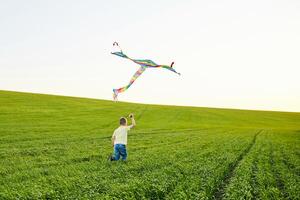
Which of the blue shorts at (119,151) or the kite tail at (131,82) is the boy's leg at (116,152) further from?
the kite tail at (131,82)

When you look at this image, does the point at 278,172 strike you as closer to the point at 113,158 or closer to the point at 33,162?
the point at 113,158

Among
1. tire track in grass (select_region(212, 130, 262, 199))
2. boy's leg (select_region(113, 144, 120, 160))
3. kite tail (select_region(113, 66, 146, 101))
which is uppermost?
kite tail (select_region(113, 66, 146, 101))

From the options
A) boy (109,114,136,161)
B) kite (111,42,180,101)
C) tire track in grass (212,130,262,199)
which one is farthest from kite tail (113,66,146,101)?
boy (109,114,136,161)

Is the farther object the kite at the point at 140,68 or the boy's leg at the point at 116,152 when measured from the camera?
the boy's leg at the point at 116,152

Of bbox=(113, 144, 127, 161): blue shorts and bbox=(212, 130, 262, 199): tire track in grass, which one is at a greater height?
bbox=(113, 144, 127, 161): blue shorts

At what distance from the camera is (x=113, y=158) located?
1775 cm

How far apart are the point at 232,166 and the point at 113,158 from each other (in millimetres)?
5901

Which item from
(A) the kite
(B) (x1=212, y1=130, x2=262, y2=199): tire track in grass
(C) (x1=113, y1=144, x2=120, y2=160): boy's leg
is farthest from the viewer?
(C) (x1=113, y1=144, x2=120, y2=160): boy's leg

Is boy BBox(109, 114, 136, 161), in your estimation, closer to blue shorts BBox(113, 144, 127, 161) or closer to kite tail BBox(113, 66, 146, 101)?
blue shorts BBox(113, 144, 127, 161)

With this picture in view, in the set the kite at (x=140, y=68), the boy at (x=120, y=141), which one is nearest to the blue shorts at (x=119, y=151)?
the boy at (x=120, y=141)

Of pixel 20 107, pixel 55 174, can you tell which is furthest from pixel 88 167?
pixel 20 107

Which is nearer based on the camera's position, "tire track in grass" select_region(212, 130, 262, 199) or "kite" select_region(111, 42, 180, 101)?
"kite" select_region(111, 42, 180, 101)

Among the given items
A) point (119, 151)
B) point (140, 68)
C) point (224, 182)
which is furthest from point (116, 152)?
point (140, 68)

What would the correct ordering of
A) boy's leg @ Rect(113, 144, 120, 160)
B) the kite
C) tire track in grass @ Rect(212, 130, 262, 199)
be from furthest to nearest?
boy's leg @ Rect(113, 144, 120, 160) < tire track in grass @ Rect(212, 130, 262, 199) < the kite
